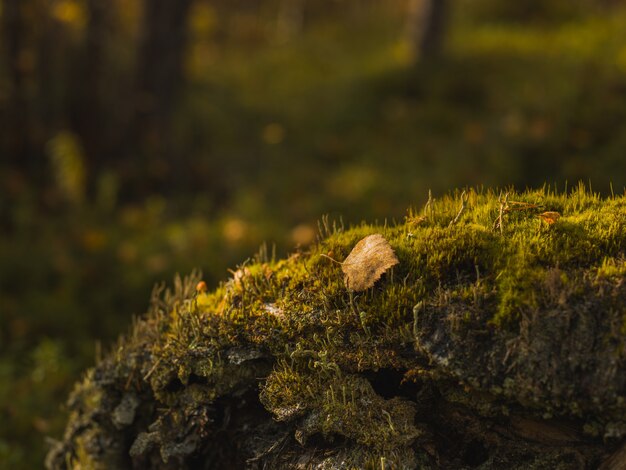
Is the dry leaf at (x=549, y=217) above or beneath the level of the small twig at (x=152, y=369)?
above

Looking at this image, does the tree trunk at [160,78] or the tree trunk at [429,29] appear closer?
the tree trunk at [160,78]

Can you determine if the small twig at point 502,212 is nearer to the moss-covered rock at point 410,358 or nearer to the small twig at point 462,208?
the moss-covered rock at point 410,358

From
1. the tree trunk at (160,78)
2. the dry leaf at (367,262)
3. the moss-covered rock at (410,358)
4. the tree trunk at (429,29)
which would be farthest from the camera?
the tree trunk at (429,29)

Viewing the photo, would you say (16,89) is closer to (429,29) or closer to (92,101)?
(92,101)

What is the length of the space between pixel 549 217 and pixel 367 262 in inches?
31.9

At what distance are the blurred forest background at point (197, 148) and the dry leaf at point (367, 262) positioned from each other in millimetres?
3083

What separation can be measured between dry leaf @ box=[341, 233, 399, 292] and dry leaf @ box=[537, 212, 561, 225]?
668 millimetres

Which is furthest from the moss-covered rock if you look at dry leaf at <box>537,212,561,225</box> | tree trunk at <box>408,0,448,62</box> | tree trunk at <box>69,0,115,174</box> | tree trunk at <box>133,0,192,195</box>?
tree trunk at <box>408,0,448,62</box>

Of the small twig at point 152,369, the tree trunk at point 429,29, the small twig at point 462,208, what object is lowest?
the small twig at point 152,369

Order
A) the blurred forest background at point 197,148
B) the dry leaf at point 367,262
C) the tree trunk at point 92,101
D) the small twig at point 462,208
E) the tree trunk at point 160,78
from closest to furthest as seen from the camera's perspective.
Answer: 1. the dry leaf at point 367,262
2. the small twig at point 462,208
3. the blurred forest background at point 197,148
4. the tree trunk at point 92,101
5. the tree trunk at point 160,78

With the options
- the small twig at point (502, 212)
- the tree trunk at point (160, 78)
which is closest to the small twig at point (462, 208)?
the small twig at point (502, 212)

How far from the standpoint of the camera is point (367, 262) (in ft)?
9.18

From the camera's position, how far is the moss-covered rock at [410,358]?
2379mm

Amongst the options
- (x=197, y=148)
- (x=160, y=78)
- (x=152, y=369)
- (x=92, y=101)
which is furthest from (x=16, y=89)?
(x=152, y=369)
